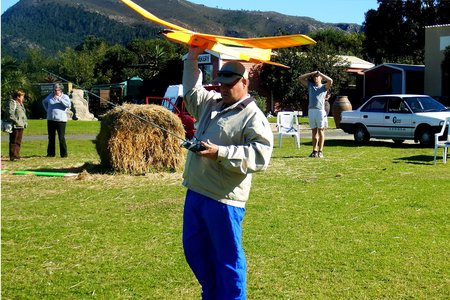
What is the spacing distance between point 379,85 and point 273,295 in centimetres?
4201

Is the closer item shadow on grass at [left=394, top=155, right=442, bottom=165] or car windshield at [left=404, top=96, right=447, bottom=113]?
shadow on grass at [left=394, top=155, right=442, bottom=165]

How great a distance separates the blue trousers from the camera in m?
4.41

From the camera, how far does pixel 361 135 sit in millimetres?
20750

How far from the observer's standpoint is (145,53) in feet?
247

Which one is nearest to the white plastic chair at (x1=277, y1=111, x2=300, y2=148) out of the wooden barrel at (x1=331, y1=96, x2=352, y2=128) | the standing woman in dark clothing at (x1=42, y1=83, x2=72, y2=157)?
the standing woman in dark clothing at (x1=42, y1=83, x2=72, y2=157)

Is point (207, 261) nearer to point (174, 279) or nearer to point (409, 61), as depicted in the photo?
point (174, 279)

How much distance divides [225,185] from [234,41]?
3.53 ft

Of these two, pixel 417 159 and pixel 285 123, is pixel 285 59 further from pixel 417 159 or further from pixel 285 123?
pixel 417 159

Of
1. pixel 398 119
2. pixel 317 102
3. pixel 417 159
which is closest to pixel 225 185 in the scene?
pixel 317 102

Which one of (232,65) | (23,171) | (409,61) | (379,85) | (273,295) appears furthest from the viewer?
(409,61)

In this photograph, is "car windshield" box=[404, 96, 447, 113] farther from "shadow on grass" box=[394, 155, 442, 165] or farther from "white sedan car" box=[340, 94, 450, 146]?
"shadow on grass" box=[394, 155, 442, 165]

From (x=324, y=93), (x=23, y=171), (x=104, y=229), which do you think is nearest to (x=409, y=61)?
(x=324, y=93)

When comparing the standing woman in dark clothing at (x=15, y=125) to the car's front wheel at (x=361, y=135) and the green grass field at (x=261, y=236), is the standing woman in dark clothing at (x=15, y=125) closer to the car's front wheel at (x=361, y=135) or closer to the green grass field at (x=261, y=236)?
the green grass field at (x=261, y=236)

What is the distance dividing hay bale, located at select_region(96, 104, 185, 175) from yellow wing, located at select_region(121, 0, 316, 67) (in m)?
7.71
